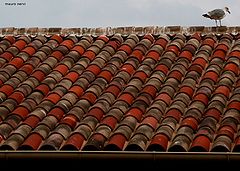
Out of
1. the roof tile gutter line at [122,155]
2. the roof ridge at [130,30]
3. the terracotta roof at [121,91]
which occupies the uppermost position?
the roof ridge at [130,30]

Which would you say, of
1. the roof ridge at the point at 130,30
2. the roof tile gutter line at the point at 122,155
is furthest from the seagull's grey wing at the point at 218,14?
the roof tile gutter line at the point at 122,155

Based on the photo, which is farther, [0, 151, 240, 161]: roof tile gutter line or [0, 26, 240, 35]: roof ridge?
[0, 26, 240, 35]: roof ridge

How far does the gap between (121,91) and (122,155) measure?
194cm

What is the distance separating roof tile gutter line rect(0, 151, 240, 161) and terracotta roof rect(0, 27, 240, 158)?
17 cm

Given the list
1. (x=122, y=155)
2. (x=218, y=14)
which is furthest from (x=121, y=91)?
(x=218, y=14)

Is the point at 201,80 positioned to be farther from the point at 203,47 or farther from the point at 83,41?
the point at 83,41

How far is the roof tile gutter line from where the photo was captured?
23.2ft

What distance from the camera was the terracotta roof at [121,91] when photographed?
25.2 ft

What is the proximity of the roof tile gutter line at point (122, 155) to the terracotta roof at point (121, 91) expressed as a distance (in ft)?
0.55

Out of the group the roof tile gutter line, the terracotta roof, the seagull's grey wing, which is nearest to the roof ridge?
the terracotta roof

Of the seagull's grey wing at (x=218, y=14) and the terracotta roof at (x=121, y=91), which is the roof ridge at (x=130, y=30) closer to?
the terracotta roof at (x=121, y=91)

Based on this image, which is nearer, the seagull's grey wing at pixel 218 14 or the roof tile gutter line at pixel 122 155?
the roof tile gutter line at pixel 122 155

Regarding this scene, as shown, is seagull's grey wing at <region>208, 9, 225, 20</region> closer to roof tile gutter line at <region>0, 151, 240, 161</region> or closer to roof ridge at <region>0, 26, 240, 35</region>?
roof ridge at <region>0, 26, 240, 35</region>

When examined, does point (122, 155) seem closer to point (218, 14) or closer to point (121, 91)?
point (121, 91)
